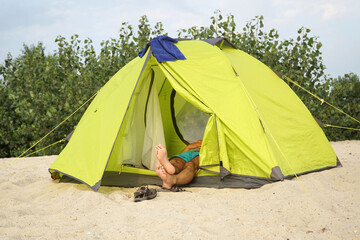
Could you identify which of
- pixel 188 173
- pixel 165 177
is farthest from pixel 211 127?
pixel 165 177

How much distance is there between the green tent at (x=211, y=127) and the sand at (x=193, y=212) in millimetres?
206

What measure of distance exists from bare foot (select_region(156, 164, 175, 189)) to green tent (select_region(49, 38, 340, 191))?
35 centimetres

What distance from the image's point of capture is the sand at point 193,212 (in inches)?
113

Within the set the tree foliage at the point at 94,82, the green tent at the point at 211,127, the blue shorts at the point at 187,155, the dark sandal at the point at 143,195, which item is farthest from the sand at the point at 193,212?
the tree foliage at the point at 94,82

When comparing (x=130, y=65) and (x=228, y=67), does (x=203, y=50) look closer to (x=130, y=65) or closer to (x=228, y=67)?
(x=228, y=67)

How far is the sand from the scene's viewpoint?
2.87m

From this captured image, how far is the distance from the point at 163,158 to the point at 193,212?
0.83 metres

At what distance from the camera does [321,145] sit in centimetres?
493

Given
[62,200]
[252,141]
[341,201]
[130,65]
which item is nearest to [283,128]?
[252,141]

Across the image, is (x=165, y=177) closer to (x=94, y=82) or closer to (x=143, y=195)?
(x=143, y=195)

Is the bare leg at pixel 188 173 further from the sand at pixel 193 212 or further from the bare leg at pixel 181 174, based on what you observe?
the sand at pixel 193 212

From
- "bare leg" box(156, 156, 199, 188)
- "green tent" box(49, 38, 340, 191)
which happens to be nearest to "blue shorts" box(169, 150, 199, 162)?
"bare leg" box(156, 156, 199, 188)

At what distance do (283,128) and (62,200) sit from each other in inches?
99.4

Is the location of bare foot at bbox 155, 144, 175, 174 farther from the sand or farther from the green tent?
the green tent
